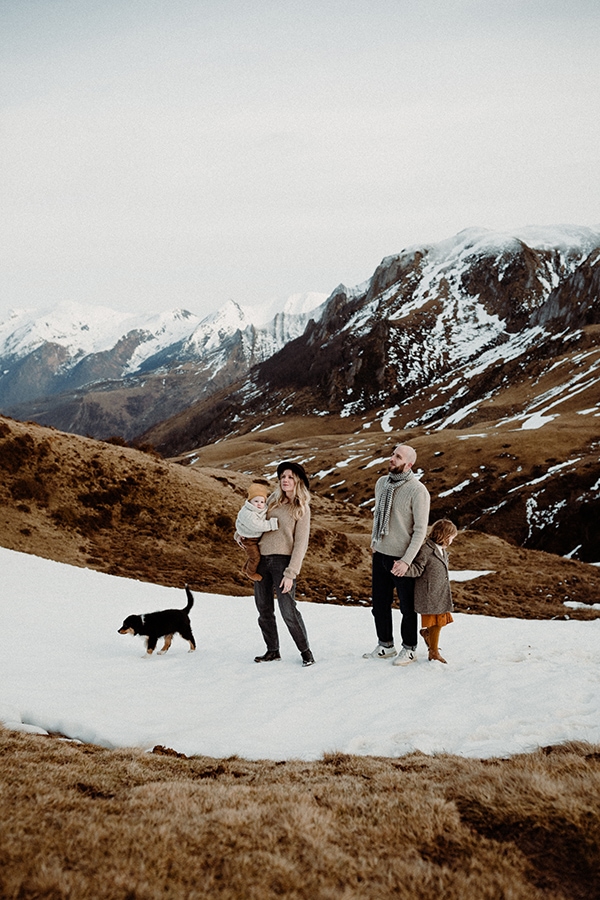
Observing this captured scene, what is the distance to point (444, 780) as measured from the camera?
17.9 feet

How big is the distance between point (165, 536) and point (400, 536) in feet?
69.5

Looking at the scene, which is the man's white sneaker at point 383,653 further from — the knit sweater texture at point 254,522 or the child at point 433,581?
the knit sweater texture at point 254,522

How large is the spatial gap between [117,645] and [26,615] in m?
3.43

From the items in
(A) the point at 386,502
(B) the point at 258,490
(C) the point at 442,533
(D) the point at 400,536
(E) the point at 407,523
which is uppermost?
(B) the point at 258,490

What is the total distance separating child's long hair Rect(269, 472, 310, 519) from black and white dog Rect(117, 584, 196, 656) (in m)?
3.23

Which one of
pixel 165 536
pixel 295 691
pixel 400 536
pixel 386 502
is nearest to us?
pixel 295 691

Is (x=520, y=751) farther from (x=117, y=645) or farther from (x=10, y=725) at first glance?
(x=117, y=645)

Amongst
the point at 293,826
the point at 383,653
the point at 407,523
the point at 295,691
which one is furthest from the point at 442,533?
the point at 293,826

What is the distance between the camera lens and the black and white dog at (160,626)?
38.1 ft

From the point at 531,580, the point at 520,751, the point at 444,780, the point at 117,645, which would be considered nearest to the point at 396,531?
the point at 520,751

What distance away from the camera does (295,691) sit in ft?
30.1

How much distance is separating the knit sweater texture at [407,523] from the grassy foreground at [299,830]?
399cm

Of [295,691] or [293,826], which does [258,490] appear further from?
[293,826]

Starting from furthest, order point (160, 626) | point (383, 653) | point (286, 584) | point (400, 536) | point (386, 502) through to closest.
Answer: point (160, 626) → point (383, 653) → point (386, 502) → point (400, 536) → point (286, 584)
